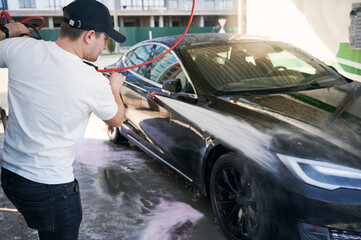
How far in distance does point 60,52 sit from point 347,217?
1.77 meters

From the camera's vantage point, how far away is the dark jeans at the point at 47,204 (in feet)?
5.98

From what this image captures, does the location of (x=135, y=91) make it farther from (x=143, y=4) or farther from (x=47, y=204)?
(x=143, y=4)

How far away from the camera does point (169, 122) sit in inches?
149

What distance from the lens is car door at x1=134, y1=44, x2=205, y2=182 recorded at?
136 inches

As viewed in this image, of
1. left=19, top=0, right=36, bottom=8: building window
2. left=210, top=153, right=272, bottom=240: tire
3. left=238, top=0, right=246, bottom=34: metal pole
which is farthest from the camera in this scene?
left=19, top=0, right=36, bottom=8: building window

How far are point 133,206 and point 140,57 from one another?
1873mm

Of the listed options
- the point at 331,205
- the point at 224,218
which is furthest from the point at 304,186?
the point at 224,218

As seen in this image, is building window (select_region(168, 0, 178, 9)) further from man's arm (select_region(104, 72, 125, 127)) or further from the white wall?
man's arm (select_region(104, 72, 125, 127))

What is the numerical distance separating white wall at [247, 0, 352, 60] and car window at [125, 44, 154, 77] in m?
3.90

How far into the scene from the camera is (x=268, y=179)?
2.54m

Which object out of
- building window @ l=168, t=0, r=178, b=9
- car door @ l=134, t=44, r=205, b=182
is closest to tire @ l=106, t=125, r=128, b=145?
car door @ l=134, t=44, r=205, b=182

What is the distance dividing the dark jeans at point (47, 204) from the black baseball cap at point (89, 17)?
0.73 meters

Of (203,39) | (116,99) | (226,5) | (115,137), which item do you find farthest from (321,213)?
(226,5)

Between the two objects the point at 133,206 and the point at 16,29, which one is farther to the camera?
the point at 133,206
